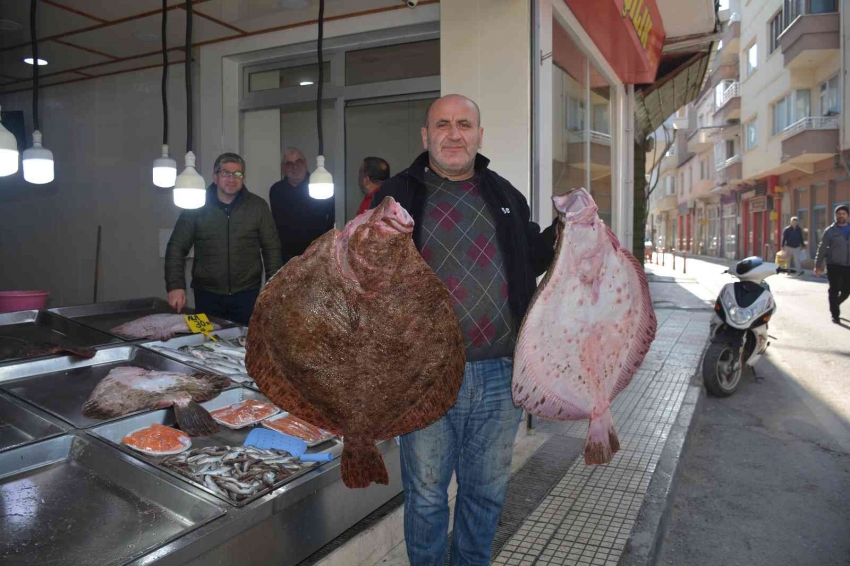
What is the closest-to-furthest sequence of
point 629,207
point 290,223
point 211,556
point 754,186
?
1. point 211,556
2. point 290,223
3. point 629,207
4. point 754,186

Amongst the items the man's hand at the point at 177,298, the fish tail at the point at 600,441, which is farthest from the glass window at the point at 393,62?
the fish tail at the point at 600,441

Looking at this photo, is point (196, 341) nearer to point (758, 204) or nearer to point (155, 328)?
point (155, 328)

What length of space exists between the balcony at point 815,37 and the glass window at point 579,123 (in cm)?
1934

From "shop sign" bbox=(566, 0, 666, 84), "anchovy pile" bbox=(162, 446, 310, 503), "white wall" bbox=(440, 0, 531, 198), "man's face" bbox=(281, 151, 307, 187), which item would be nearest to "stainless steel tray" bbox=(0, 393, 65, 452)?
"anchovy pile" bbox=(162, 446, 310, 503)

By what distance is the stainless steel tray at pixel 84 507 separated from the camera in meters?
A: 2.06

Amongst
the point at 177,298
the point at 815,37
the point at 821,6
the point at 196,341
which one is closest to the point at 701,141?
A: the point at 821,6

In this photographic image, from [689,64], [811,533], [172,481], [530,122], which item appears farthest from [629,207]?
[172,481]

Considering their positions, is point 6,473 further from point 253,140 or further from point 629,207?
point 629,207

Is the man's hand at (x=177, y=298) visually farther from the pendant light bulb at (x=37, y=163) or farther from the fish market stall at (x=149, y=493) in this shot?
the fish market stall at (x=149, y=493)

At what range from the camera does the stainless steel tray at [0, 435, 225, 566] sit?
2057 mm

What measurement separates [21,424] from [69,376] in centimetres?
66

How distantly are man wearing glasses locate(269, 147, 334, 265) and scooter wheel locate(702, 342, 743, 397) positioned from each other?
4158mm

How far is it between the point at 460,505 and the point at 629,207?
8636 mm

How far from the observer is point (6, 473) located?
2459mm
